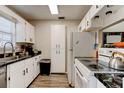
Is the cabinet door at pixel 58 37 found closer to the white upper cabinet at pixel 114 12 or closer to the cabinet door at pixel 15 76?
the cabinet door at pixel 15 76

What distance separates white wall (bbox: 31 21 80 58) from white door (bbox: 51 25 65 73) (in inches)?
15.6

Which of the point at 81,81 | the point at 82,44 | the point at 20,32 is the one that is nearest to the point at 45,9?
the point at 20,32

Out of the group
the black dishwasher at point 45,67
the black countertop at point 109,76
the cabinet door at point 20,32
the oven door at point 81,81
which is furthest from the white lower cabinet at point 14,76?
the black dishwasher at point 45,67

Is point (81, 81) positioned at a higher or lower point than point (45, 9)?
lower

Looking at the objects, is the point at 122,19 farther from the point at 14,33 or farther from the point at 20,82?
the point at 14,33

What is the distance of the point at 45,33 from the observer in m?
6.48

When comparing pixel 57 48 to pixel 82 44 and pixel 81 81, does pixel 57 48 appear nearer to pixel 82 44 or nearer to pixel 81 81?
pixel 82 44

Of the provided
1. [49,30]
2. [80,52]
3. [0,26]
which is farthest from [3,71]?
[49,30]

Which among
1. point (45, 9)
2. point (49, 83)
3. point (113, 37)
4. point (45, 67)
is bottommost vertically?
point (49, 83)

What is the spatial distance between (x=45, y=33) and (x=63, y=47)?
1.04 m

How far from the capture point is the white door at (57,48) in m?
6.10

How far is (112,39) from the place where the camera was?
2.96m
